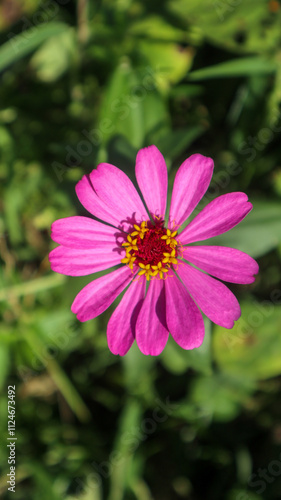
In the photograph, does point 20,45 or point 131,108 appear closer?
point 20,45

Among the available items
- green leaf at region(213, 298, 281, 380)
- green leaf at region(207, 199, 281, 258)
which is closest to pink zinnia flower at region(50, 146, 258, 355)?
green leaf at region(207, 199, 281, 258)

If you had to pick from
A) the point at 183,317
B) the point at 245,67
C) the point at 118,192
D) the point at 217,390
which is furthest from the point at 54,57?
the point at 217,390

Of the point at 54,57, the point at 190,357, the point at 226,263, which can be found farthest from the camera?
the point at 54,57

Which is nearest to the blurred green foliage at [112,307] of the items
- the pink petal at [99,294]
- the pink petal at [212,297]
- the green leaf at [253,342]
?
the green leaf at [253,342]

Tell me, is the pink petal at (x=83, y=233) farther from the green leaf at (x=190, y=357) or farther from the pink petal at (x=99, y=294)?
the green leaf at (x=190, y=357)

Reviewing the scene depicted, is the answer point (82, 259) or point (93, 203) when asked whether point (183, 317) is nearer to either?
point (82, 259)

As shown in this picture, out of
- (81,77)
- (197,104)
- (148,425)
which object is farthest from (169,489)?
(81,77)
